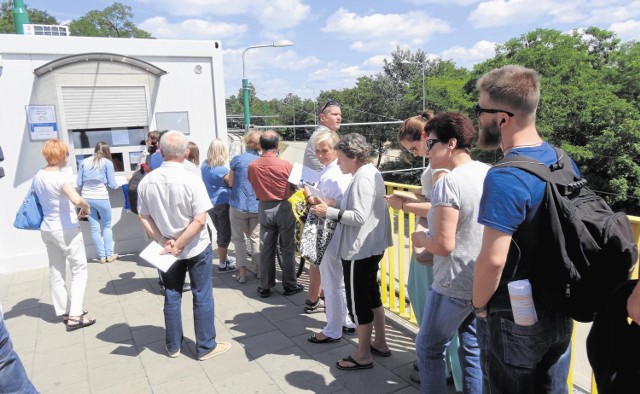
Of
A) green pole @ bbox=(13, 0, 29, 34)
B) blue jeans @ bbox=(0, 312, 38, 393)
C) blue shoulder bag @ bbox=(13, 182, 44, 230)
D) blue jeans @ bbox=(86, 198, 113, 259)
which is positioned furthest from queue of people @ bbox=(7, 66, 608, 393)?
green pole @ bbox=(13, 0, 29, 34)

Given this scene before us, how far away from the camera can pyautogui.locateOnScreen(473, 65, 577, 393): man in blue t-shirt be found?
1558 mm

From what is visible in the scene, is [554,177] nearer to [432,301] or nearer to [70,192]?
[432,301]

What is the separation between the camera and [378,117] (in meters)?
46.2

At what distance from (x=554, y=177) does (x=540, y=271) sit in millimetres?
364

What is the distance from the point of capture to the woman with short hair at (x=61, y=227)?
388cm

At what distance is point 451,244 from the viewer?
2.07m

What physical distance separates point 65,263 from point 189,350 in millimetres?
1606

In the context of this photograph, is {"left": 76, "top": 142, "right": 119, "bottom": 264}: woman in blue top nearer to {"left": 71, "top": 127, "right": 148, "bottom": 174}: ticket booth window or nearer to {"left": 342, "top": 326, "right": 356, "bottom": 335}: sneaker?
{"left": 71, "top": 127, "right": 148, "bottom": 174}: ticket booth window

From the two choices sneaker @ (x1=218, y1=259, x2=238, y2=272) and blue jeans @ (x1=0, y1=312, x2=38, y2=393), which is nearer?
blue jeans @ (x1=0, y1=312, x2=38, y2=393)

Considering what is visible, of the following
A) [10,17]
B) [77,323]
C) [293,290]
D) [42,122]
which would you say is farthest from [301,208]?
[10,17]

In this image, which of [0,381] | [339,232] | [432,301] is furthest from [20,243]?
[432,301]

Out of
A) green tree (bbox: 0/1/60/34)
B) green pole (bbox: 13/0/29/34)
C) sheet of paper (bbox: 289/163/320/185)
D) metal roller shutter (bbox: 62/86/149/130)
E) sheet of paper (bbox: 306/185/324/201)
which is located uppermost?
green tree (bbox: 0/1/60/34)

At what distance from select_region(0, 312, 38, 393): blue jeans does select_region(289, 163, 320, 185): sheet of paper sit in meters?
2.39

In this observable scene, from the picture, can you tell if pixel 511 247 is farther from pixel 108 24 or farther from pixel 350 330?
pixel 108 24
